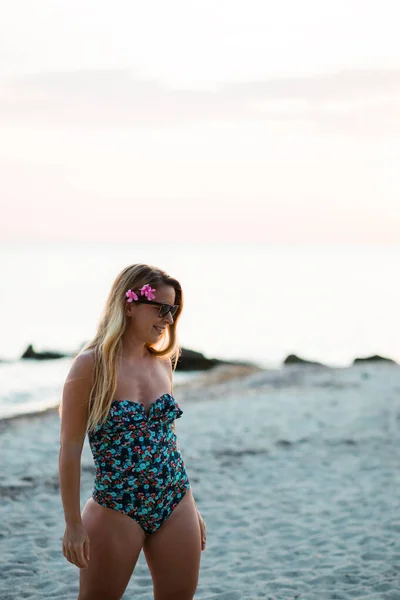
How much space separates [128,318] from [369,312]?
52.3 m

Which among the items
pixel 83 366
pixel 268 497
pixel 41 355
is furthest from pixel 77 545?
pixel 41 355

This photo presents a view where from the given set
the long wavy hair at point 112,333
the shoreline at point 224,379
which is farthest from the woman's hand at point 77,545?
the shoreline at point 224,379

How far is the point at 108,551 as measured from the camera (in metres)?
3.02

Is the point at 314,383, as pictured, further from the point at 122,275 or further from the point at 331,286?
the point at 331,286

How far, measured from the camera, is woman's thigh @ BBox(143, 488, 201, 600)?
10.2 feet

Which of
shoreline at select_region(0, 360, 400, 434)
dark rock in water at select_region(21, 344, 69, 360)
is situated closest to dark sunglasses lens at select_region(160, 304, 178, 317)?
shoreline at select_region(0, 360, 400, 434)

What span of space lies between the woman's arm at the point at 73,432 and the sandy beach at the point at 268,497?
8.04 feet

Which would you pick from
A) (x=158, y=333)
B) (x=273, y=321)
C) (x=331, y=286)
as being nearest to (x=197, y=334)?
(x=273, y=321)

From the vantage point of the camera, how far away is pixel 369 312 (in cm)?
5403

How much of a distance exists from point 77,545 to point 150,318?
3.13ft

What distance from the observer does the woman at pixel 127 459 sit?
119 inches

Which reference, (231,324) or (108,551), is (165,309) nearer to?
(108,551)

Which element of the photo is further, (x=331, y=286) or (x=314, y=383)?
(x=331, y=286)

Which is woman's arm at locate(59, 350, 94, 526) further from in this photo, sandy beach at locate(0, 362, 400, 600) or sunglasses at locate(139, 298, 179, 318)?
sandy beach at locate(0, 362, 400, 600)
